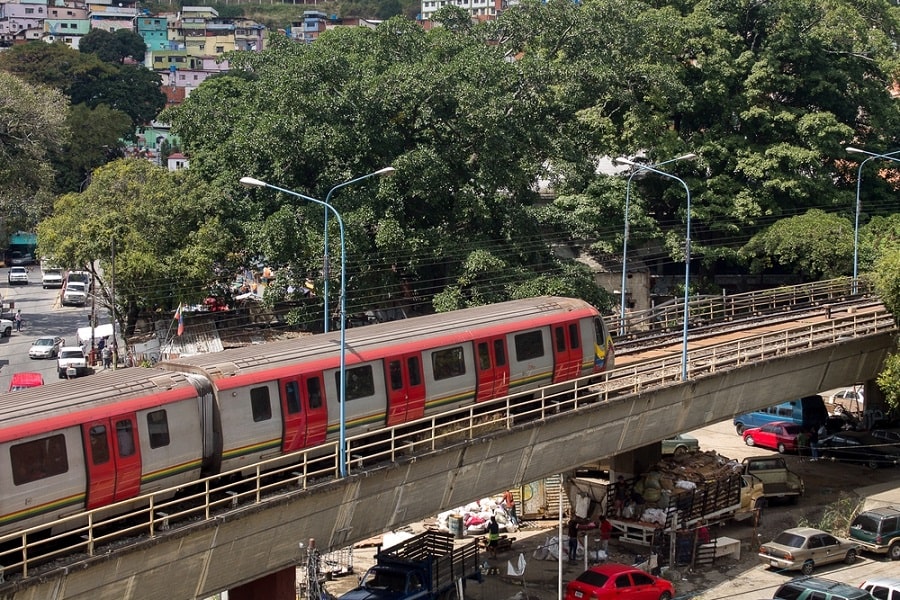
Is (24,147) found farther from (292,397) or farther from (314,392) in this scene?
(292,397)

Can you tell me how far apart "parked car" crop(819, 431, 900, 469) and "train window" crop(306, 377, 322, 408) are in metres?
26.5

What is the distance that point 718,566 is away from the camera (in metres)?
34.8

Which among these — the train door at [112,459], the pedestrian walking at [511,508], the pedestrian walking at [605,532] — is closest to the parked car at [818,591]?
the pedestrian walking at [605,532]

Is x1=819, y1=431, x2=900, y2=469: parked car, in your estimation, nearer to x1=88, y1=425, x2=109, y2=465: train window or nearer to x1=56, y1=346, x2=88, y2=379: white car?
x1=88, y1=425, x2=109, y2=465: train window

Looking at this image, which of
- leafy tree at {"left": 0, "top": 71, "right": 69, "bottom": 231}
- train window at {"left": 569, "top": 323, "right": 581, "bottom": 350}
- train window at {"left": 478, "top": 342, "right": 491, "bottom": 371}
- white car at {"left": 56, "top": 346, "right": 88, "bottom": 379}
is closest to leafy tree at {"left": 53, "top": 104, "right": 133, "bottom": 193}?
leafy tree at {"left": 0, "top": 71, "right": 69, "bottom": 231}

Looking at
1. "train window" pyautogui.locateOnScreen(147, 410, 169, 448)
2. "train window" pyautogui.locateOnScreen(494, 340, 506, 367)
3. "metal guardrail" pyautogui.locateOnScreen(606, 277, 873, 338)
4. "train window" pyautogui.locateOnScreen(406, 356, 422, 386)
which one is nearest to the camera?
"train window" pyautogui.locateOnScreen(147, 410, 169, 448)

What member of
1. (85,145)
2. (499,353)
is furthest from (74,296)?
(499,353)

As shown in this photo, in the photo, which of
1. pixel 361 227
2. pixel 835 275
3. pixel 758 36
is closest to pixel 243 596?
pixel 361 227

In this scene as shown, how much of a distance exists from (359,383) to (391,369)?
101cm

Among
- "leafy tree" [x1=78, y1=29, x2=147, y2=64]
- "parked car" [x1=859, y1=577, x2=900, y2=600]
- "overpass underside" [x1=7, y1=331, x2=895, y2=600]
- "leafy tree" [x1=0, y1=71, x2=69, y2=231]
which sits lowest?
"parked car" [x1=859, y1=577, x2=900, y2=600]

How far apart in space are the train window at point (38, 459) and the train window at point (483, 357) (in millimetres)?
11532

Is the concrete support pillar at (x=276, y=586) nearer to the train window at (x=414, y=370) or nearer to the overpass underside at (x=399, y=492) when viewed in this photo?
the overpass underside at (x=399, y=492)

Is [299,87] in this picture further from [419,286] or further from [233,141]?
[419,286]

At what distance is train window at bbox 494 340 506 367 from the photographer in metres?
A: 31.5
